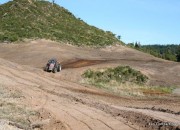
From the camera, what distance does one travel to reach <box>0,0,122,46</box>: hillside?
75.6 m

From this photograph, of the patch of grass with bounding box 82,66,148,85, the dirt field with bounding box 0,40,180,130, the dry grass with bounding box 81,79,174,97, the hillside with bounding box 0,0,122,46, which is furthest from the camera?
the hillside with bounding box 0,0,122,46

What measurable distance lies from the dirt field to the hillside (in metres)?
6.84

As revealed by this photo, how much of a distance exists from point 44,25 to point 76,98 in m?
55.6

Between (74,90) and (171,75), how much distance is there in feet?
68.0

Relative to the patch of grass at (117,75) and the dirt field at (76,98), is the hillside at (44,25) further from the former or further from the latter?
the patch of grass at (117,75)

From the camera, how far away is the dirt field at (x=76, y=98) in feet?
64.9

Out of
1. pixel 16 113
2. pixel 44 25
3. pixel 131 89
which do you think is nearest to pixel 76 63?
pixel 131 89

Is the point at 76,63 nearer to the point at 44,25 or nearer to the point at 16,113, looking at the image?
the point at 44,25

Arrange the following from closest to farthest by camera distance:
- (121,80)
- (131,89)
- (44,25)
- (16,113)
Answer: (16,113) < (131,89) < (121,80) < (44,25)

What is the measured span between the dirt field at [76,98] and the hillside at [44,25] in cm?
684

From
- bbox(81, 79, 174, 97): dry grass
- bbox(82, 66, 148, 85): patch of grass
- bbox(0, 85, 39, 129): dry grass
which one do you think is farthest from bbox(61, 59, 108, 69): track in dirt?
bbox(0, 85, 39, 129): dry grass

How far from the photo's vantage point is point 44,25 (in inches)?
3255

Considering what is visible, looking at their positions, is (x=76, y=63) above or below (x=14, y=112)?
above

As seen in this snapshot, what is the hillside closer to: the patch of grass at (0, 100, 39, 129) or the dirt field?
the dirt field
